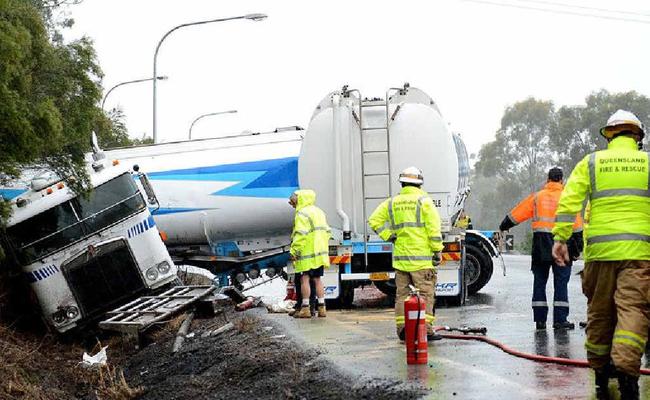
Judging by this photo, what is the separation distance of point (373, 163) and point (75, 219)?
4.42 m

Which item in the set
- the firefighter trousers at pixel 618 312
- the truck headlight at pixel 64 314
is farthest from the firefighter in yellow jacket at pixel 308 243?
the firefighter trousers at pixel 618 312

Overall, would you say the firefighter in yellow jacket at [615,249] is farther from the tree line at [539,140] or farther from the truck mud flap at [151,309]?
the tree line at [539,140]

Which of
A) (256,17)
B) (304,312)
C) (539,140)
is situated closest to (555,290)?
(304,312)

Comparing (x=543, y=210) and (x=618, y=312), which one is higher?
(x=543, y=210)

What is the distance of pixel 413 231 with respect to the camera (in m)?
9.99

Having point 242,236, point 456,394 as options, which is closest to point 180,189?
point 242,236

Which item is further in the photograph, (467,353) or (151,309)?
(151,309)

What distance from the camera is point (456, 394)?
696 centimetres

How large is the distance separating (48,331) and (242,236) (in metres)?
5.65

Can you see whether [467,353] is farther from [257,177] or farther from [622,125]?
[257,177]

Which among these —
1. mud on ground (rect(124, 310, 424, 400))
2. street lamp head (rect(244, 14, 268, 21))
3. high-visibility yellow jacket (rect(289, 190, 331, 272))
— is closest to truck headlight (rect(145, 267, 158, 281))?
mud on ground (rect(124, 310, 424, 400))

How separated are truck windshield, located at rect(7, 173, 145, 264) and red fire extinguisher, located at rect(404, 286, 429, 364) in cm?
765

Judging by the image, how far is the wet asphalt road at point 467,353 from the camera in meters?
7.13

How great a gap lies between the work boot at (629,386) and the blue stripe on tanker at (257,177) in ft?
43.5
